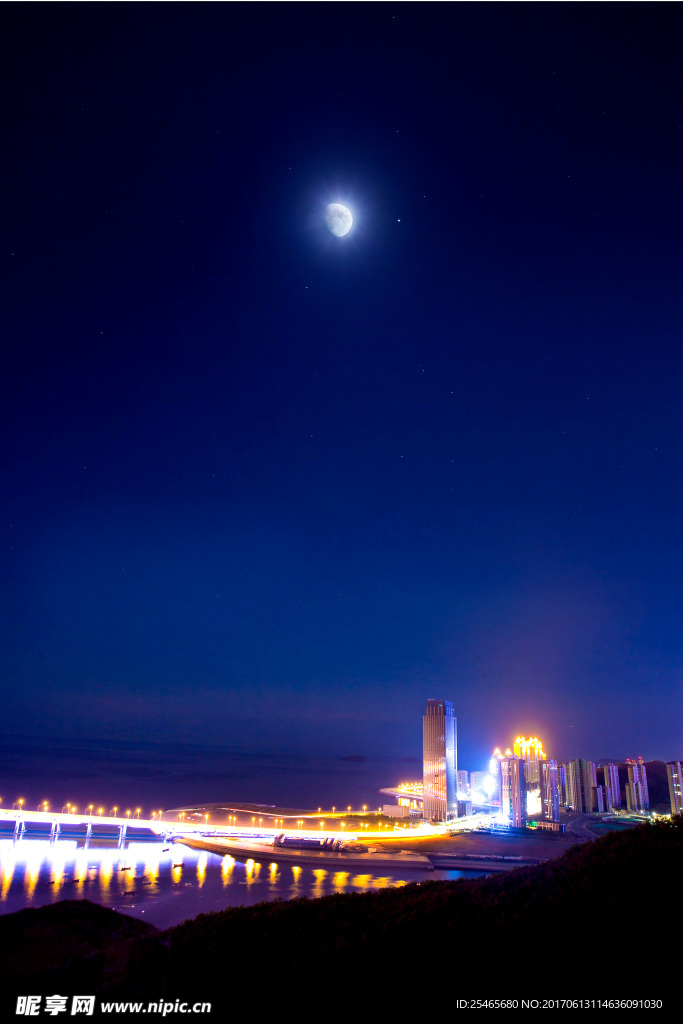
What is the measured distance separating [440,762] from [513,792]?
28059 millimetres

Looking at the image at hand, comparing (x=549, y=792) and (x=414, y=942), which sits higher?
(x=414, y=942)

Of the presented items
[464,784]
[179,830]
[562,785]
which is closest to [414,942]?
[179,830]

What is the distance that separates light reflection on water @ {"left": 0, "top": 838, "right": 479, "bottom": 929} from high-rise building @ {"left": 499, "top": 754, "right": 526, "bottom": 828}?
34.4m

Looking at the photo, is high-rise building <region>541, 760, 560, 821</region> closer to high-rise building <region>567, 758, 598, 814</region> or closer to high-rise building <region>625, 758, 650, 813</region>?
high-rise building <region>567, 758, 598, 814</region>

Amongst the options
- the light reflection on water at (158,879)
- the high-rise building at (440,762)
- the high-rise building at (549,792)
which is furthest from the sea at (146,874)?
the high-rise building at (549,792)

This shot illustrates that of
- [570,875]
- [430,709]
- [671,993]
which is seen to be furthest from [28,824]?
[671,993]

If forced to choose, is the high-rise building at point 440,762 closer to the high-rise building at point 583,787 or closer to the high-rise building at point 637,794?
Answer: the high-rise building at point 583,787

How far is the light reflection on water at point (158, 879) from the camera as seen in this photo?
31.4 meters

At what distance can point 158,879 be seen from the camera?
38.5 meters

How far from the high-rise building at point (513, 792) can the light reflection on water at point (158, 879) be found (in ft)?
113

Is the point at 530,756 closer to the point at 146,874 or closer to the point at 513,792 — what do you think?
the point at 513,792

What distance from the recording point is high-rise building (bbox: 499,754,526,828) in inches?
2901

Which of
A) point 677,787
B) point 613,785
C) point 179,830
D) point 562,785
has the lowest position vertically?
point 562,785

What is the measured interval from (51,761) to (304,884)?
518 ft
